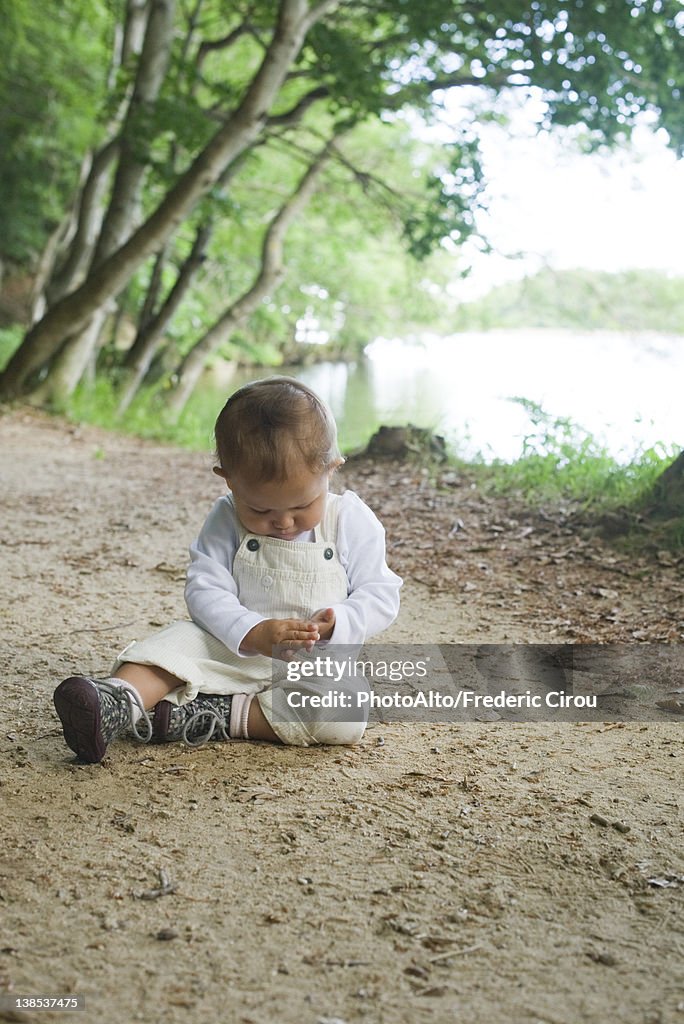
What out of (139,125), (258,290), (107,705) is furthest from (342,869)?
(258,290)

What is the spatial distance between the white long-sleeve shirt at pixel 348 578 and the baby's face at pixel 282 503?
8 centimetres

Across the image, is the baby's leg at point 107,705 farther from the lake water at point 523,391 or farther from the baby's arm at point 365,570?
the lake water at point 523,391

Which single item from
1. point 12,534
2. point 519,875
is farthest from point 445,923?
point 12,534

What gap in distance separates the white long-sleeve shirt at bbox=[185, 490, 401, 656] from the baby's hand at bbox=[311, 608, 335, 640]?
0.01 m

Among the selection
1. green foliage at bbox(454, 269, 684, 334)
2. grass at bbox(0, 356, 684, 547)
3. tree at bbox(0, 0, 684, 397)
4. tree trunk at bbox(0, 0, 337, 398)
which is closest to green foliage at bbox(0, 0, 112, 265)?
tree at bbox(0, 0, 684, 397)

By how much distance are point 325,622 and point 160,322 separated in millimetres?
11006

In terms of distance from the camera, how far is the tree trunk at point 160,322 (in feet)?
42.6

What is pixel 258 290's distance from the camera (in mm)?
13664

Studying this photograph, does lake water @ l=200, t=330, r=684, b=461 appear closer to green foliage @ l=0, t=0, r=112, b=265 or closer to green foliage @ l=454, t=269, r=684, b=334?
green foliage @ l=454, t=269, r=684, b=334

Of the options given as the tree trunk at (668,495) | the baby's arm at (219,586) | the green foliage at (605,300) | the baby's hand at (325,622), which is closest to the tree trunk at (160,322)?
the green foliage at (605,300)

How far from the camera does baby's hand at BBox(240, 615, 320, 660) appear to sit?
256 cm

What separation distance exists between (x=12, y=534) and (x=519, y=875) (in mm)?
4009

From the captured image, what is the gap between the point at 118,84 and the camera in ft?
35.6

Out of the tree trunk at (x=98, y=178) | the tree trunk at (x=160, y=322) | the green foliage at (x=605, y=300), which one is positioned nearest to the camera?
the green foliage at (x=605, y=300)
